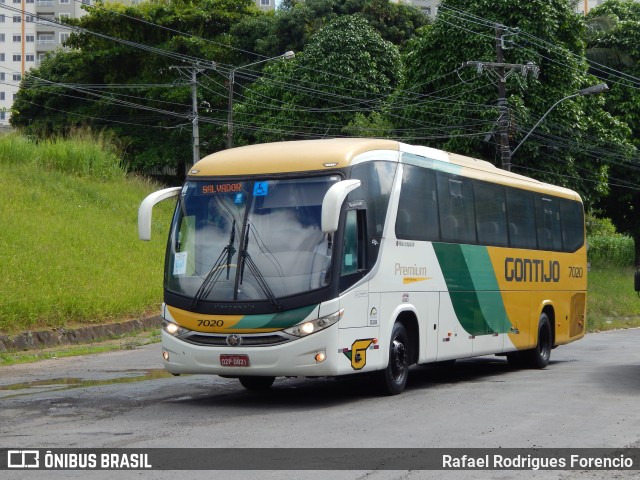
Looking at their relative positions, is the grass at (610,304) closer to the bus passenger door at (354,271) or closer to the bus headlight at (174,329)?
the bus passenger door at (354,271)

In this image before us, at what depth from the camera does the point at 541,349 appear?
19.3m

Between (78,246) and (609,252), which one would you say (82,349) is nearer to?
(78,246)

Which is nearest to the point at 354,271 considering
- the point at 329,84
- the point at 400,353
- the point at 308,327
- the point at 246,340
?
the point at 308,327

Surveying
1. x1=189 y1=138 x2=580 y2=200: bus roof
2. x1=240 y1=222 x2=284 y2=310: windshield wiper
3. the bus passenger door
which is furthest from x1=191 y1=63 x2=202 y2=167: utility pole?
x1=240 y1=222 x2=284 y2=310: windshield wiper

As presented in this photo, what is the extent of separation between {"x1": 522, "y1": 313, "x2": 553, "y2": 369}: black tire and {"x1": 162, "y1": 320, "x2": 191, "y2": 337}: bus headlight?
8.45 meters

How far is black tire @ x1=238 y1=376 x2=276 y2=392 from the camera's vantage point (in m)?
14.3

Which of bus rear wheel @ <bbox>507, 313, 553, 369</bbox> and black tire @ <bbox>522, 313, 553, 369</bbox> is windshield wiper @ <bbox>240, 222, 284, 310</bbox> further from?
black tire @ <bbox>522, 313, 553, 369</bbox>

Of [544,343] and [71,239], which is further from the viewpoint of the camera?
[71,239]

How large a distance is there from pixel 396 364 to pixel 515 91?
2752 cm

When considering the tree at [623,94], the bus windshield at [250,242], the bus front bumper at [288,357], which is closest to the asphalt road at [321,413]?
the bus front bumper at [288,357]

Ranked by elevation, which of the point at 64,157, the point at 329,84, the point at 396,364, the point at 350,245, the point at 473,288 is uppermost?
the point at 329,84

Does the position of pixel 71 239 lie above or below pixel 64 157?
below

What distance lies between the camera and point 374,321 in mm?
13008

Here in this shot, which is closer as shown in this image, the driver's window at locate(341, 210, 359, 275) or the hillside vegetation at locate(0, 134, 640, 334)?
the driver's window at locate(341, 210, 359, 275)
